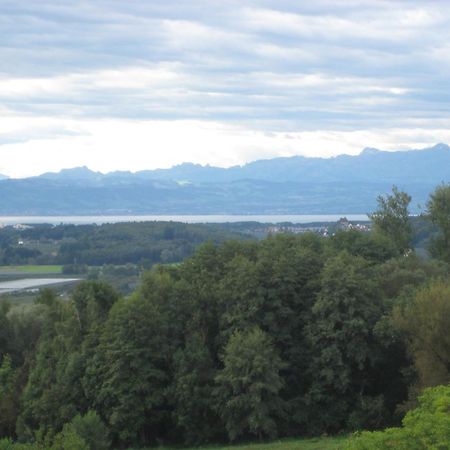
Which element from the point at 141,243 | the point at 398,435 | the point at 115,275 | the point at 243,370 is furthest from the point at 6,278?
the point at 398,435

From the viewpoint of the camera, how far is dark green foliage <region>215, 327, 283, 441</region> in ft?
137

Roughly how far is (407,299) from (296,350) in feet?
19.6

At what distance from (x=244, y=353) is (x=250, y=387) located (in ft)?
5.06

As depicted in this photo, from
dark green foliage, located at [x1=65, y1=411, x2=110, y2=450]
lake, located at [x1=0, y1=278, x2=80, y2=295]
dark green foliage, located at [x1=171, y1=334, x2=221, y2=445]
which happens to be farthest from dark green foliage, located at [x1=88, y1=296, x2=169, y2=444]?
lake, located at [x1=0, y1=278, x2=80, y2=295]

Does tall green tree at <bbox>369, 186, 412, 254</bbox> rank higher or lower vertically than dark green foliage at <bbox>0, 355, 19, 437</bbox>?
higher

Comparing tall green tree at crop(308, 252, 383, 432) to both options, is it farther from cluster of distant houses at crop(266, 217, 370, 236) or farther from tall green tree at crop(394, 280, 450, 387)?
cluster of distant houses at crop(266, 217, 370, 236)

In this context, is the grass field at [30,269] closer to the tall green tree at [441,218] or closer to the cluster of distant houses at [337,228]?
the cluster of distant houses at [337,228]

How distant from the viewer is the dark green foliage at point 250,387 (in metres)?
41.7

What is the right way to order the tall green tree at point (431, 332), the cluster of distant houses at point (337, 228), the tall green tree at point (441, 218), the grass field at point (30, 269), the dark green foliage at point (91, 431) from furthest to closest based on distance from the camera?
the grass field at point (30, 269) < the tall green tree at point (441, 218) < the cluster of distant houses at point (337, 228) < the dark green foliage at point (91, 431) < the tall green tree at point (431, 332)

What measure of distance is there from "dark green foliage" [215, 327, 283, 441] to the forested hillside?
7cm

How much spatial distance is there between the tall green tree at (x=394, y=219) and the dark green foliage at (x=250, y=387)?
95.7 feet

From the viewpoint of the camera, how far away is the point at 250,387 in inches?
1636

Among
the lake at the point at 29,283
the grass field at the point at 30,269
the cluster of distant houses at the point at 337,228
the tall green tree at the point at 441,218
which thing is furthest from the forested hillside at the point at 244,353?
the grass field at the point at 30,269

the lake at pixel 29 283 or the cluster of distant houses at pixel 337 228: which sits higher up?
the cluster of distant houses at pixel 337 228
